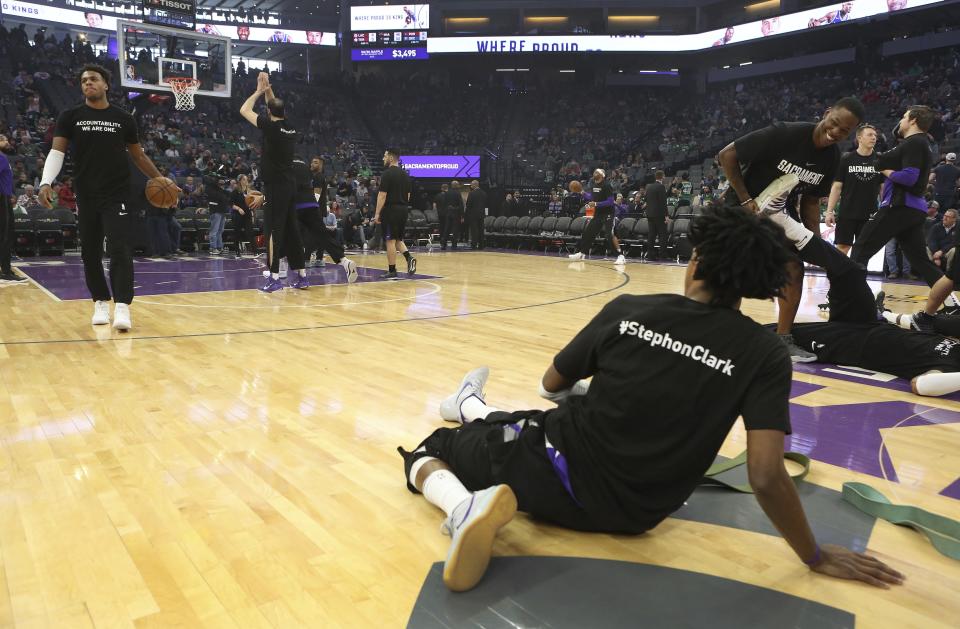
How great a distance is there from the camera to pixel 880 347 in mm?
4102

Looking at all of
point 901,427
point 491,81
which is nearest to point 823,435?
point 901,427

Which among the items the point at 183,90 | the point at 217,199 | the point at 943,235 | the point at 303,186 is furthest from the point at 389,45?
the point at 943,235

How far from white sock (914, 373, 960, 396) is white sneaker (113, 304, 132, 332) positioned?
516 centimetres

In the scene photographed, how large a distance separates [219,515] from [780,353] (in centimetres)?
167

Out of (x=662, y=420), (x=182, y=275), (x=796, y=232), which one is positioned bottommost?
(x=182, y=275)

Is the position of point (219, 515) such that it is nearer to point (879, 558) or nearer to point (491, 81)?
point (879, 558)

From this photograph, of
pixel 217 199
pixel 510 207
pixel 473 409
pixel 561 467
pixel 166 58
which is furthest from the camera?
pixel 510 207

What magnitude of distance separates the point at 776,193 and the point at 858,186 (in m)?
3.31

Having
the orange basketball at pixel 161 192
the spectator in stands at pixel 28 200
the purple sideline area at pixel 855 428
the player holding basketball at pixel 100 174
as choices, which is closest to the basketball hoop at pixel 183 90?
the spectator in stands at pixel 28 200

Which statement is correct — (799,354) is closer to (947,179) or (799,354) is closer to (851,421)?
(851,421)

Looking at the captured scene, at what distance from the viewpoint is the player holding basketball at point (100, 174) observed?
16.0 feet

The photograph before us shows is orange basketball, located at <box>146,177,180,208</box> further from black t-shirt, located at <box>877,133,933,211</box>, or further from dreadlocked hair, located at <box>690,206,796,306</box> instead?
black t-shirt, located at <box>877,133,933,211</box>

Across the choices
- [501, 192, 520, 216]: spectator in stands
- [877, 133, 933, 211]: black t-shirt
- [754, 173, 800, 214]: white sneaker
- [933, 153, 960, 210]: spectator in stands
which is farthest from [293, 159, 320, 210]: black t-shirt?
[501, 192, 520, 216]: spectator in stands

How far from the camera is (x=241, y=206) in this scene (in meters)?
13.9
